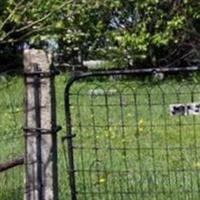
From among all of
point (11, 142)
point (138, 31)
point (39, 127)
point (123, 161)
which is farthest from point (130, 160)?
point (138, 31)

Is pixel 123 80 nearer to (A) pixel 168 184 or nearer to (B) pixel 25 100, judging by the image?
(A) pixel 168 184

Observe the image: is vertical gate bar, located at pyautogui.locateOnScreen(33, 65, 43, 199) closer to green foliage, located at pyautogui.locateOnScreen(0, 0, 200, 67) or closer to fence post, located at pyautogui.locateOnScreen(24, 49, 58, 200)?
fence post, located at pyautogui.locateOnScreen(24, 49, 58, 200)

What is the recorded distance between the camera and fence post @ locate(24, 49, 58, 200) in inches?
202

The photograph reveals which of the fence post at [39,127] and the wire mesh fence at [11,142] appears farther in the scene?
the wire mesh fence at [11,142]

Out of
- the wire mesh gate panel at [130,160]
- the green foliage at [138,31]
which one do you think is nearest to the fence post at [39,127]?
the wire mesh gate panel at [130,160]

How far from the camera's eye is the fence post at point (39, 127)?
5.12 m

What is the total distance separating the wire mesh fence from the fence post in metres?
0.11

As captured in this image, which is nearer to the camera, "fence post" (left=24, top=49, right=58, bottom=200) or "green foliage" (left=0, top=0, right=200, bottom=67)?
"fence post" (left=24, top=49, right=58, bottom=200)

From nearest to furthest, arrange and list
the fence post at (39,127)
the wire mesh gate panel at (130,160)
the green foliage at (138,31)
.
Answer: the fence post at (39,127) < the wire mesh gate panel at (130,160) < the green foliage at (138,31)

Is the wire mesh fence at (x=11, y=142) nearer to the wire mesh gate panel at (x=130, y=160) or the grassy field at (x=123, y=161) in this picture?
the grassy field at (x=123, y=161)

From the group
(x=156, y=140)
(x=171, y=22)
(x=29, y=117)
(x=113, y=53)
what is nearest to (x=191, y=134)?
(x=156, y=140)

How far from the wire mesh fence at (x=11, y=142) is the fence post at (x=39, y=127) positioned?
11 cm

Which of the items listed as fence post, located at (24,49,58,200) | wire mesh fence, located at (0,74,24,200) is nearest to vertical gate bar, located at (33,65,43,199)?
fence post, located at (24,49,58,200)

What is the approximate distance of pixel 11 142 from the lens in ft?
29.5
